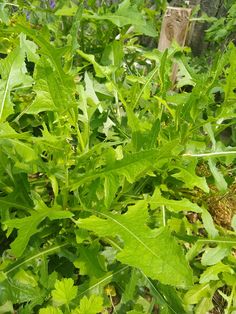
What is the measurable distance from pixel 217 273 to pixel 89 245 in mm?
440

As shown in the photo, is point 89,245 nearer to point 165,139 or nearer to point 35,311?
point 35,311

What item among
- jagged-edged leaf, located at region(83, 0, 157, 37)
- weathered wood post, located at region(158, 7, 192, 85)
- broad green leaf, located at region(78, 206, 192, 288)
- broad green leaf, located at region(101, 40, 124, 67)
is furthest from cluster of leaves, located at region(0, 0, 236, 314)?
weathered wood post, located at region(158, 7, 192, 85)

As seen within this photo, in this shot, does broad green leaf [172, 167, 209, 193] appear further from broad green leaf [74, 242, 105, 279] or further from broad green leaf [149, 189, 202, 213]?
broad green leaf [74, 242, 105, 279]

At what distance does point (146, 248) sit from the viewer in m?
0.97

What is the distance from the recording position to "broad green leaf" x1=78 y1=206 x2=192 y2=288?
907 mm

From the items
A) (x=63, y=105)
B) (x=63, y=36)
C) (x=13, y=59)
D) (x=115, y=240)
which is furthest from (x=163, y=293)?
(x=63, y=36)

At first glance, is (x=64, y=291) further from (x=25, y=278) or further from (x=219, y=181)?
(x=219, y=181)

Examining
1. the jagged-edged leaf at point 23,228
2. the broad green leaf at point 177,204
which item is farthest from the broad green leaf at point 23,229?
the broad green leaf at point 177,204

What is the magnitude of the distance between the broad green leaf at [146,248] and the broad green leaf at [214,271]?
1.38 ft

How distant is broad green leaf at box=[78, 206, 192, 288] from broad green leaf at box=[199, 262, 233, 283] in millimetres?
419

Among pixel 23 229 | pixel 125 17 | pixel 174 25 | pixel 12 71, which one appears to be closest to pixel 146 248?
pixel 23 229

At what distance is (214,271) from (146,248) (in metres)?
0.47

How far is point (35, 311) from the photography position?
124cm

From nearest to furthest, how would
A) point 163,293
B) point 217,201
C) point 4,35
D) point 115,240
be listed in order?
point 163,293 < point 115,240 < point 217,201 < point 4,35
